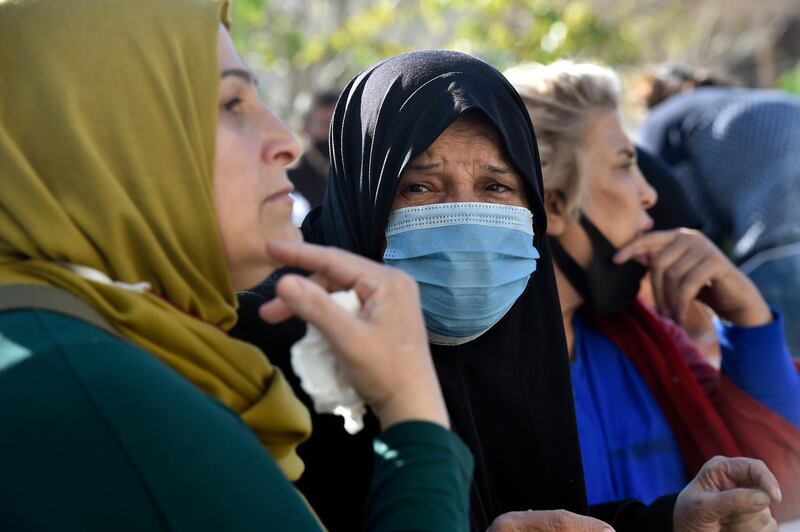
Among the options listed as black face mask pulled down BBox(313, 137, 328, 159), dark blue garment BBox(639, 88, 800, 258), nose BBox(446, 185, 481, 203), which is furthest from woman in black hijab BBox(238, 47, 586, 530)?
black face mask pulled down BBox(313, 137, 328, 159)

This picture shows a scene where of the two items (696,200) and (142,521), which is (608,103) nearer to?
(696,200)

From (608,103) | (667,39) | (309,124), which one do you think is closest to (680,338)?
(608,103)

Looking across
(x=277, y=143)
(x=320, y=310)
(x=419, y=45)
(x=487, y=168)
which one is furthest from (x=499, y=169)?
(x=419, y=45)

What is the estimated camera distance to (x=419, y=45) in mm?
8992

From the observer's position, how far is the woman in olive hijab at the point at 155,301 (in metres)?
1.11

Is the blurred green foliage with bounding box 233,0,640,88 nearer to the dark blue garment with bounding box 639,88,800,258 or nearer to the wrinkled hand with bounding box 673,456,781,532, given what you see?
the dark blue garment with bounding box 639,88,800,258

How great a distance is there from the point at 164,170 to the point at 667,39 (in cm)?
1471

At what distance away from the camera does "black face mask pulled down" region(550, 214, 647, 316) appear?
2.79 metres

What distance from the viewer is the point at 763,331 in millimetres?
2811

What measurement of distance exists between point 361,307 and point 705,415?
1694 mm

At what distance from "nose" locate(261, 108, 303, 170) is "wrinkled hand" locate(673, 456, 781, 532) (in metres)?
1.09

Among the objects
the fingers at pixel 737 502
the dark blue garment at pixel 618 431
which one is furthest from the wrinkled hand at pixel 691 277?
the fingers at pixel 737 502

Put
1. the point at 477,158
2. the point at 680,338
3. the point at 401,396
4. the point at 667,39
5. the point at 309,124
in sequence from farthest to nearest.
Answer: the point at 667,39
the point at 309,124
the point at 680,338
the point at 477,158
the point at 401,396

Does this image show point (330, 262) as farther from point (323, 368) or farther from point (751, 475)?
point (751, 475)
